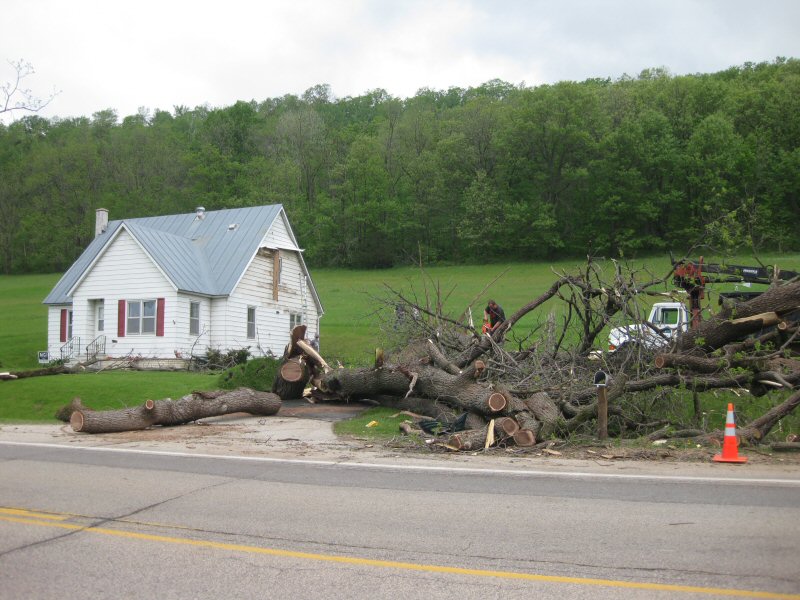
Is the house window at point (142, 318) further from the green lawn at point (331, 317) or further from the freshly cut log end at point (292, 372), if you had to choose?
the freshly cut log end at point (292, 372)

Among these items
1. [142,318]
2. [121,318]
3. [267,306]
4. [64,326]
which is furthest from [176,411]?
[64,326]

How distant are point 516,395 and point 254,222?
877 inches

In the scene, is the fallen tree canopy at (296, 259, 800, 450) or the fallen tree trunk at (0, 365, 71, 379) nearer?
the fallen tree canopy at (296, 259, 800, 450)

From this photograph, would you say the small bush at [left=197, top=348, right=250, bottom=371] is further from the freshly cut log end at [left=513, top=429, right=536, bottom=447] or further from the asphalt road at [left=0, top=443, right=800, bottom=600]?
the asphalt road at [left=0, top=443, right=800, bottom=600]

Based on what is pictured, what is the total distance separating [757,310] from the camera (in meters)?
12.2

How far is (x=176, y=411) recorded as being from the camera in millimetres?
14328

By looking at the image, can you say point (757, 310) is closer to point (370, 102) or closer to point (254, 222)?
point (254, 222)

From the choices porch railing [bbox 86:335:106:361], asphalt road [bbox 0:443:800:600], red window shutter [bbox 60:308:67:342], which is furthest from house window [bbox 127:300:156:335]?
asphalt road [bbox 0:443:800:600]

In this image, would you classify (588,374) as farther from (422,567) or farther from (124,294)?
(124,294)

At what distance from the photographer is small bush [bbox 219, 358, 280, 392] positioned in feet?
58.2

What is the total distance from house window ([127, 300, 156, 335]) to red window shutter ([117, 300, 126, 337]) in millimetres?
217

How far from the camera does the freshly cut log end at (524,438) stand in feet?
35.8

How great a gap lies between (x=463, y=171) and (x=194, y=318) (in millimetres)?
47034

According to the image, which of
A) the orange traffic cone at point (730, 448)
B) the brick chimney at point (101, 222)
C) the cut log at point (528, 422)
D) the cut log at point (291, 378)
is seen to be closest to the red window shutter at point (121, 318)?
the brick chimney at point (101, 222)
